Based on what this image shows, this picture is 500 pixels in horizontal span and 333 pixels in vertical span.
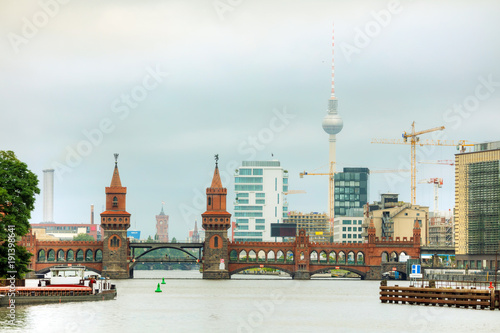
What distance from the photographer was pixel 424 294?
392 ft

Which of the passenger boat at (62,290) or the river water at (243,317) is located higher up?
the passenger boat at (62,290)

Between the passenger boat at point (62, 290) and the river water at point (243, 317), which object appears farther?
the passenger boat at point (62, 290)

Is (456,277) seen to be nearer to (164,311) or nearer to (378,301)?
(378,301)

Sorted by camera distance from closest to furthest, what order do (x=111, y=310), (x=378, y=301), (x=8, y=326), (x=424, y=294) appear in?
(x=8, y=326)
(x=111, y=310)
(x=424, y=294)
(x=378, y=301)

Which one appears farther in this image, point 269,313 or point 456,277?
point 456,277

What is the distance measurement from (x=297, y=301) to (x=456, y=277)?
4308 centimetres

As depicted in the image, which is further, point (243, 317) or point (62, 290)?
point (62, 290)

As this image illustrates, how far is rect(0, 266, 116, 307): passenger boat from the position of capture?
111938 millimetres

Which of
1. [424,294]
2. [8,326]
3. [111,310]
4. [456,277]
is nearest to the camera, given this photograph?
[8,326]

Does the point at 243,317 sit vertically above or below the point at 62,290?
below

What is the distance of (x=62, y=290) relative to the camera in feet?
388

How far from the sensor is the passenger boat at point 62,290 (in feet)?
367

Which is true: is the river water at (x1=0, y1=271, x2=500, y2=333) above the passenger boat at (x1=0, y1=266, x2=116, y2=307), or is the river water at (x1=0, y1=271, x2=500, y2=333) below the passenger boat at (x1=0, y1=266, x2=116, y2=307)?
below

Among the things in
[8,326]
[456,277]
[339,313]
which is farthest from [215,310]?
[456,277]
